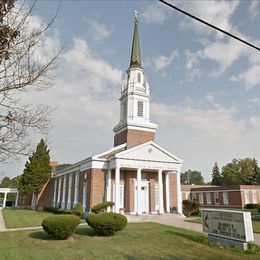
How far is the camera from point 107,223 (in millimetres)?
12758

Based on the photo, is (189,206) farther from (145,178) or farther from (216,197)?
(216,197)

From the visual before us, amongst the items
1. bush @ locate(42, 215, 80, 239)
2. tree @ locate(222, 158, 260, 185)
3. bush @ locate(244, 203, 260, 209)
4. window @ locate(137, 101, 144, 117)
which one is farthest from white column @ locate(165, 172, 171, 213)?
tree @ locate(222, 158, 260, 185)

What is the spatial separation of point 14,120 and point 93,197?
68.5ft

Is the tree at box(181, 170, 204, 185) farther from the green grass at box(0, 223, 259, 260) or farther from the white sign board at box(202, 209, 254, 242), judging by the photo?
the green grass at box(0, 223, 259, 260)

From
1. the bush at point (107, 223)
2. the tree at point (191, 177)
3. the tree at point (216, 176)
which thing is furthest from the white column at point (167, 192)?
the tree at point (191, 177)

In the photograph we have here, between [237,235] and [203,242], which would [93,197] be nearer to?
[203,242]

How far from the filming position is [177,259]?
8.95m

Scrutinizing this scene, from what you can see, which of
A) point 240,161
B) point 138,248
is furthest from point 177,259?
point 240,161

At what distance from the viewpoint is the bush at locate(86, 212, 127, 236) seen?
42.0ft

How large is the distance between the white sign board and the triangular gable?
14494mm

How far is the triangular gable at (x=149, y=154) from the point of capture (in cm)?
2658

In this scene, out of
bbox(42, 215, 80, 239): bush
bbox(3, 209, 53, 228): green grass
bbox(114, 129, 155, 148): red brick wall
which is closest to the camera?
bbox(42, 215, 80, 239): bush

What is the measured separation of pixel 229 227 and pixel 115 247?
4.89m

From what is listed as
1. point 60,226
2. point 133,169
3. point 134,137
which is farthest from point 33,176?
point 60,226
